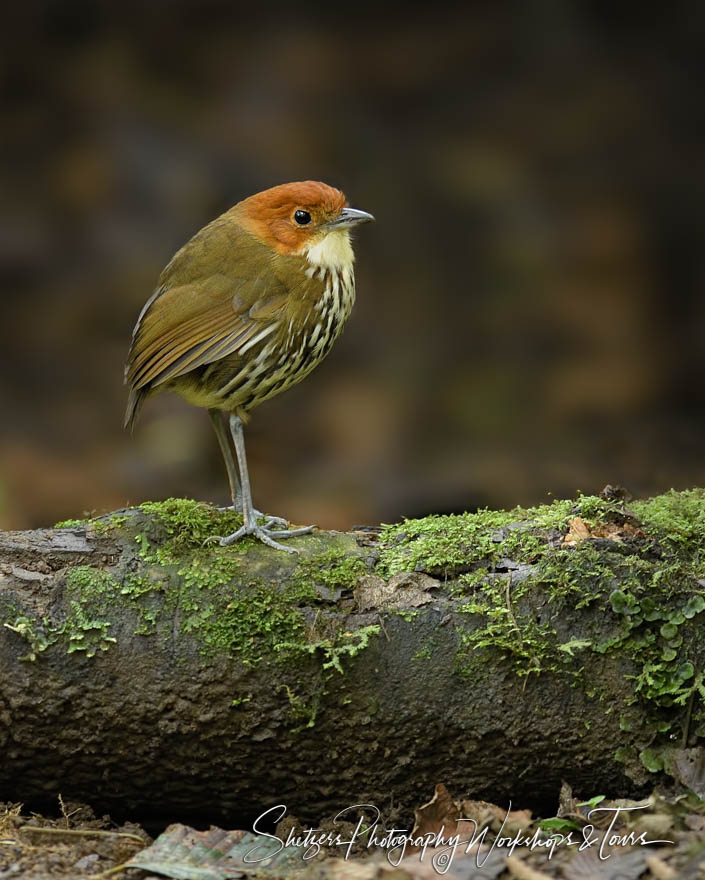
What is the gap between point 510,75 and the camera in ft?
25.5

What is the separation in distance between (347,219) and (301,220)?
5.5 inches

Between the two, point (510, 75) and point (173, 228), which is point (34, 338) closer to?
point (173, 228)

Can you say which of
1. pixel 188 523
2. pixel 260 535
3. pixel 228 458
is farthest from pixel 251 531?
pixel 228 458

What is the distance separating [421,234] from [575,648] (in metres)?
5.20

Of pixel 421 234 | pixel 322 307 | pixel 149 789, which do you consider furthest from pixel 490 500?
pixel 149 789

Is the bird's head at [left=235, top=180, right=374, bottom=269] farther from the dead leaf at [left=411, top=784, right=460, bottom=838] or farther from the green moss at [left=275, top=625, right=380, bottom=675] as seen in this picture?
the dead leaf at [left=411, top=784, right=460, bottom=838]

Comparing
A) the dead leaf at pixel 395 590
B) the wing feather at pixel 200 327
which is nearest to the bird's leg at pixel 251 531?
the dead leaf at pixel 395 590

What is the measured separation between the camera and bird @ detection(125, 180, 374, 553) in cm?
320

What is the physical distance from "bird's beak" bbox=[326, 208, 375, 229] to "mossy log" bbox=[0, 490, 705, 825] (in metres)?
1.05

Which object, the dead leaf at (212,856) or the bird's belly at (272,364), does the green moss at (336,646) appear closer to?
the dead leaf at (212,856)

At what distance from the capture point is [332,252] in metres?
3.36

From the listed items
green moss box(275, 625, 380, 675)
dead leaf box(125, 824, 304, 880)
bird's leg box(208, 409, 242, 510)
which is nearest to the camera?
dead leaf box(125, 824, 304, 880)

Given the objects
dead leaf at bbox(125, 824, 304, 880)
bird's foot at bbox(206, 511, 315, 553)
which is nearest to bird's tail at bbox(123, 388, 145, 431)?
bird's foot at bbox(206, 511, 315, 553)

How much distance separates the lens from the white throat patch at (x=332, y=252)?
3322mm
